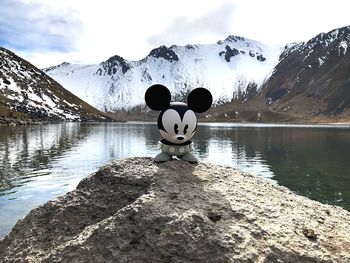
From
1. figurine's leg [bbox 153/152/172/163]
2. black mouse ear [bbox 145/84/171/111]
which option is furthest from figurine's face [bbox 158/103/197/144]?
figurine's leg [bbox 153/152/172/163]

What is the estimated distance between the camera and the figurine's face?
30.7 feet

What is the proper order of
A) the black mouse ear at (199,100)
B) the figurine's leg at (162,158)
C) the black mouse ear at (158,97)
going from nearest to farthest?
1. the figurine's leg at (162,158)
2. the black mouse ear at (158,97)
3. the black mouse ear at (199,100)

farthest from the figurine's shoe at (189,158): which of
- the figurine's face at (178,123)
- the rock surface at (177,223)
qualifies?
the rock surface at (177,223)

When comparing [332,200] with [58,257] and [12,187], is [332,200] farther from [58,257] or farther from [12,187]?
[58,257]

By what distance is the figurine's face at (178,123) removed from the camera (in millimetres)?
9367

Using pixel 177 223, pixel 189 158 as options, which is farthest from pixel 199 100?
pixel 177 223

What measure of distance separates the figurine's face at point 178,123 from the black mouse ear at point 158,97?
0.18 metres

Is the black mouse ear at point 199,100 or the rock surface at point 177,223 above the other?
the black mouse ear at point 199,100

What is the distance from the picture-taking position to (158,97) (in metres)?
9.55

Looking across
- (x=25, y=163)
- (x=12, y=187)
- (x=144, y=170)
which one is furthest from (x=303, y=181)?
(x=144, y=170)

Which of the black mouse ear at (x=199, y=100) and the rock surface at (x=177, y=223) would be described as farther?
the black mouse ear at (x=199, y=100)

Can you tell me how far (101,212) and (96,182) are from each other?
0.88 m

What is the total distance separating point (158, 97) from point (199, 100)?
101 cm

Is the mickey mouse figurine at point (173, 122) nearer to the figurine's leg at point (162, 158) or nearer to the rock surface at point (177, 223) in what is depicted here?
the figurine's leg at point (162, 158)
